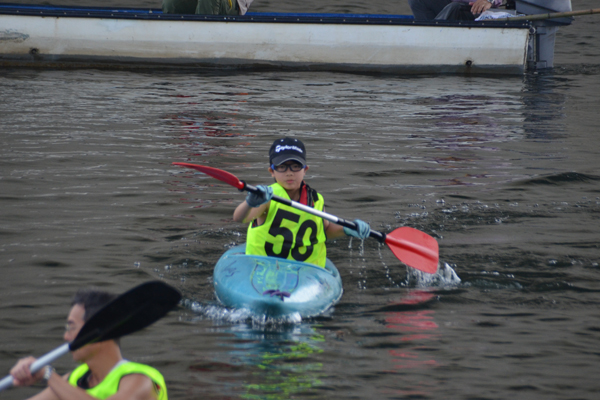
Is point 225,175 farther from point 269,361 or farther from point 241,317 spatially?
point 269,361

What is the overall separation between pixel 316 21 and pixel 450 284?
32.2 ft

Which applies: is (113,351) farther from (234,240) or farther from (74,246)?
(234,240)

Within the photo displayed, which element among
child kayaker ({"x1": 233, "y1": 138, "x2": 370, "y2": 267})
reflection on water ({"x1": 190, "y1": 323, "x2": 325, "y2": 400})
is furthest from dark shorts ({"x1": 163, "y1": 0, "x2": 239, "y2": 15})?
reflection on water ({"x1": 190, "y1": 323, "x2": 325, "y2": 400})

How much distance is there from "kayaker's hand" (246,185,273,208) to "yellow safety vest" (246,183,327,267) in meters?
0.35

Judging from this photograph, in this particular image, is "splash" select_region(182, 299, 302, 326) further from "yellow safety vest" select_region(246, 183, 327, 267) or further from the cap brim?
the cap brim

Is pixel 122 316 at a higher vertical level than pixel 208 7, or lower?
lower

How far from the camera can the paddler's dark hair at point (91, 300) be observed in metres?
2.56

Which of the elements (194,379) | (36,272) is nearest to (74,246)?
(36,272)

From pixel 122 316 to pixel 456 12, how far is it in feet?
42.8

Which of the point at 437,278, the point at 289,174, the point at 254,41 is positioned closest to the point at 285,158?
the point at 289,174

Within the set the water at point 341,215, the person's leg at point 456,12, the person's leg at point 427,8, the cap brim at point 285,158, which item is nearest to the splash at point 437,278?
the water at point 341,215

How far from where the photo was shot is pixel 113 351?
2584 mm

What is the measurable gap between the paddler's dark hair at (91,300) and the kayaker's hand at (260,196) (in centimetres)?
201

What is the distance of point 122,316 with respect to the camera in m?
2.53
